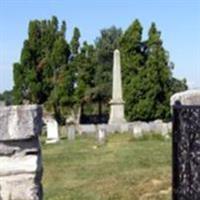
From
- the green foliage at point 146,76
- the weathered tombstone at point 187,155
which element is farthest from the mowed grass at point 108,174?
the green foliage at point 146,76

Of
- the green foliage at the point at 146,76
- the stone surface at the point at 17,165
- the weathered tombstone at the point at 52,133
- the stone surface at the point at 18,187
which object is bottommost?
the stone surface at the point at 18,187

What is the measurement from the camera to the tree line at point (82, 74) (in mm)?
37891

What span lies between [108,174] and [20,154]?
770 centimetres

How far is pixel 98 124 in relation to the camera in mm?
36625

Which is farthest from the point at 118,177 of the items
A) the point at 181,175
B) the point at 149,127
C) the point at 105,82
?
the point at 105,82

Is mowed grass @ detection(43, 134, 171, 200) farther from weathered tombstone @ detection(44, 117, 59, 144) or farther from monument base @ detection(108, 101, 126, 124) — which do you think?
monument base @ detection(108, 101, 126, 124)

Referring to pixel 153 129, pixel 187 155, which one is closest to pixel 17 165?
pixel 187 155

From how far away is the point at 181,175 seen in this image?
270 centimetres

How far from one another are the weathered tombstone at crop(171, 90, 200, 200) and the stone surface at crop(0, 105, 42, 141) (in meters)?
1.89

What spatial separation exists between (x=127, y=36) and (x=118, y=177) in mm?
28765

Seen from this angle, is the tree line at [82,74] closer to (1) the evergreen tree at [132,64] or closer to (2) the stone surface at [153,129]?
(1) the evergreen tree at [132,64]

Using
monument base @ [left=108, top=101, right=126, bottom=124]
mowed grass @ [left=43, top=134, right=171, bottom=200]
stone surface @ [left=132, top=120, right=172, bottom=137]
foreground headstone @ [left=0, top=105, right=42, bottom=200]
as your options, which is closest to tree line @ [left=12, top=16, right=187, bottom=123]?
monument base @ [left=108, top=101, right=126, bottom=124]

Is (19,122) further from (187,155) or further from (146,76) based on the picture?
(146,76)

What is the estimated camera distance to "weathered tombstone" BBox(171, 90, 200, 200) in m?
2.67
